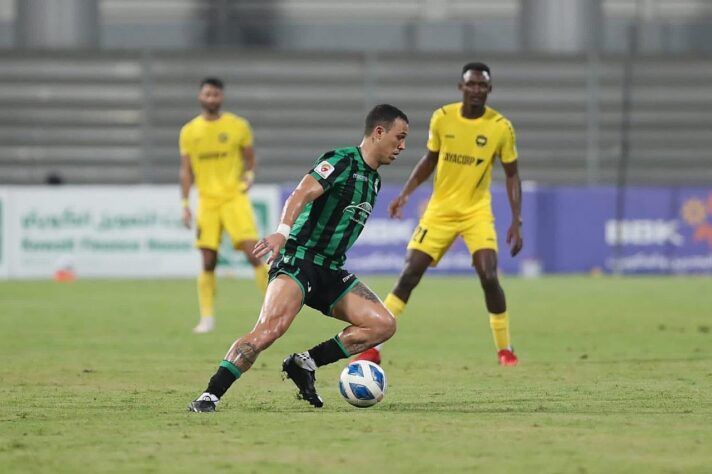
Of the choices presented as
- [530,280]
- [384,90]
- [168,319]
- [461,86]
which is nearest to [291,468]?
[461,86]

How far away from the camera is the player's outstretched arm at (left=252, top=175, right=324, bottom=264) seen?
8.27m

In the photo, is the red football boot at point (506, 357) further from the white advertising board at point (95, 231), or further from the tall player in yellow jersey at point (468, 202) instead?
the white advertising board at point (95, 231)

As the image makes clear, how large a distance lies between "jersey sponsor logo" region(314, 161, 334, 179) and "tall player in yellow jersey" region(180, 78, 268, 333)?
7160mm

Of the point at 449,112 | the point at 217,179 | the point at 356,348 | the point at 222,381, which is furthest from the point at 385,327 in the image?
the point at 217,179

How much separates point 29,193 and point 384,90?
9.23 m

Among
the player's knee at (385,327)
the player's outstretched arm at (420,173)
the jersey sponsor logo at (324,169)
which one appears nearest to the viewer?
the jersey sponsor logo at (324,169)

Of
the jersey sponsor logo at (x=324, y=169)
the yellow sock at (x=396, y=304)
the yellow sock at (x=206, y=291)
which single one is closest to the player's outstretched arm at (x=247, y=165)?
the yellow sock at (x=206, y=291)

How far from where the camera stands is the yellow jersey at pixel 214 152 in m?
16.3

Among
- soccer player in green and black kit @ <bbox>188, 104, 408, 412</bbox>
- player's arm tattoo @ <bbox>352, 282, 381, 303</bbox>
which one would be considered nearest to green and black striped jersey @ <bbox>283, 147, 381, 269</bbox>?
soccer player in green and black kit @ <bbox>188, 104, 408, 412</bbox>

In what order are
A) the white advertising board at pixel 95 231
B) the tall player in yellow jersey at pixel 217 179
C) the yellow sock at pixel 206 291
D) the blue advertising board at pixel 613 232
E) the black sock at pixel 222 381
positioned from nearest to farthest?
the black sock at pixel 222 381
the yellow sock at pixel 206 291
the tall player in yellow jersey at pixel 217 179
the white advertising board at pixel 95 231
the blue advertising board at pixel 613 232

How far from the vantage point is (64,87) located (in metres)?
32.4

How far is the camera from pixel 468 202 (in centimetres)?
1238

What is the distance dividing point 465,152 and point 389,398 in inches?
125

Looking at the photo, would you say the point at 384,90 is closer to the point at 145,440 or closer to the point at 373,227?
the point at 373,227
